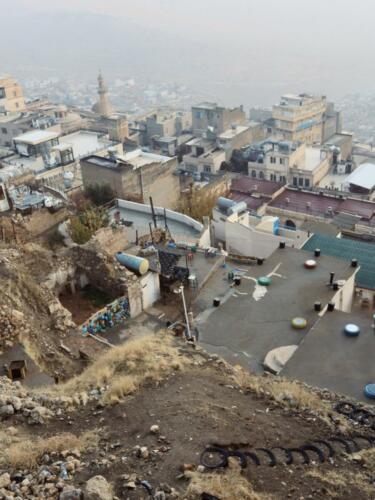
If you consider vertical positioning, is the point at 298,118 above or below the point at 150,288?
below

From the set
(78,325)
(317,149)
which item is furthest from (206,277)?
(317,149)

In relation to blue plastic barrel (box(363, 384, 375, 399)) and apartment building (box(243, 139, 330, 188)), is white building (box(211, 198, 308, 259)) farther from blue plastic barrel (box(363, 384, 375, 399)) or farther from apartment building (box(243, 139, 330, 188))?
apartment building (box(243, 139, 330, 188))

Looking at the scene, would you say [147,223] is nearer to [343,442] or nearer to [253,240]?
[253,240]

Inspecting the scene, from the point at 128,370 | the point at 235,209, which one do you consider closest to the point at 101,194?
the point at 235,209

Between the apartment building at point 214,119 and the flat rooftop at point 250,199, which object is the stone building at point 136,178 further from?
the apartment building at point 214,119

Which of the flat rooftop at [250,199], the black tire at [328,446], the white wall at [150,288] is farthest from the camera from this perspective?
the flat rooftop at [250,199]

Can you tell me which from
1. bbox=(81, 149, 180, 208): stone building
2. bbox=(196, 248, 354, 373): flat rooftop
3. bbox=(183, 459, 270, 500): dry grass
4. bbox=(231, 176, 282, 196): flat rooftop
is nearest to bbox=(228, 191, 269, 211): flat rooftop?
bbox=(231, 176, 282, 196): flat rooftop

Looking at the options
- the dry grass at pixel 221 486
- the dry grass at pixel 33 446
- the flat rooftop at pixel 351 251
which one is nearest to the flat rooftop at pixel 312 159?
the flat rooftop at pixel 351 251
